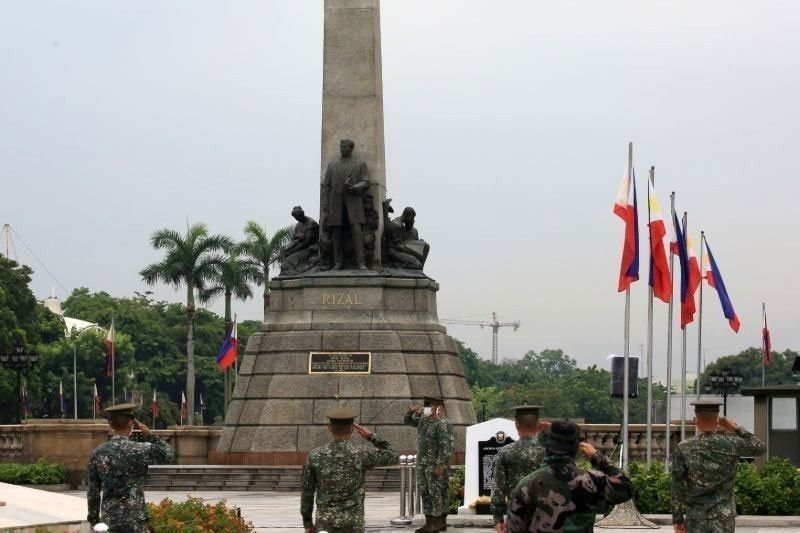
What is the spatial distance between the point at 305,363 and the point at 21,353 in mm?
14837

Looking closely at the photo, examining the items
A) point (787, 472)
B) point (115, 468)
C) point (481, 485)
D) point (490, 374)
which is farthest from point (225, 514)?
point (490, 374)

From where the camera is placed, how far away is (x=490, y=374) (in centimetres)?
17262

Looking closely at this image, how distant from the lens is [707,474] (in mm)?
13023

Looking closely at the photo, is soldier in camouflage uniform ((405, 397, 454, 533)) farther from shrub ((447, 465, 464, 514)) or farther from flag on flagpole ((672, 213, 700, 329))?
flag on flagpole ((672, 213, 700, 329))

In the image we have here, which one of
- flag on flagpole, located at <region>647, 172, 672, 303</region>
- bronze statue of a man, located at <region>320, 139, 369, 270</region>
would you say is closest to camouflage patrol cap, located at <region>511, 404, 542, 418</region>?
flag on flagpole, located at <region>647, 172, 672, 303</region>

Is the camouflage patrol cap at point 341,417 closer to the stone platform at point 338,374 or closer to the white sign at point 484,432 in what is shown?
the white sign at point 484,432

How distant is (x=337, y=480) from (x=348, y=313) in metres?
21.0

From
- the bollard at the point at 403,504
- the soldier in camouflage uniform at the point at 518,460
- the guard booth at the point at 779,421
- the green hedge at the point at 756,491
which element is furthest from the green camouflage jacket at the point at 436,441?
the guard booth at the point at 779,421

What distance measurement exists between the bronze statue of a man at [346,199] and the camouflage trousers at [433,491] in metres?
14.0

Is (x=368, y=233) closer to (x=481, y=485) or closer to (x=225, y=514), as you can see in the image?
(x=481, y=485)

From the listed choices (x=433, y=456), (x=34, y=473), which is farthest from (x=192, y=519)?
(x=34, y=473)

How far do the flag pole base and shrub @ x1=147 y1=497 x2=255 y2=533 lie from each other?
6100 millimetres

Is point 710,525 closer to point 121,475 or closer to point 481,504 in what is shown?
point 121,475

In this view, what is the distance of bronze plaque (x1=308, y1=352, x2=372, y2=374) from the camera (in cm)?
3269
